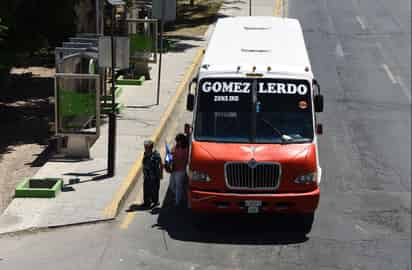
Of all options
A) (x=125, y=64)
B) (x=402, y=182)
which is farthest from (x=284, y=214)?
(x=402, y=182)

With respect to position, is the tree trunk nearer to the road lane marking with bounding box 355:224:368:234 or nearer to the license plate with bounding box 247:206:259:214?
the license plate with bounding box 247:206:259:214

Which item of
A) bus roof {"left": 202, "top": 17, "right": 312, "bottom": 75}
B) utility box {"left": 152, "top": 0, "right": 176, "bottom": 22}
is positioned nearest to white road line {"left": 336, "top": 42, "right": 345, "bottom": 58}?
utility box {"left": 152, "top": 0, "right": 176, "bottom": 22}

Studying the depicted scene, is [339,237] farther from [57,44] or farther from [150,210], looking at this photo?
[57,44]

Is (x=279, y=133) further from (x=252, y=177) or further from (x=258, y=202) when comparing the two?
(x=258, y=202)

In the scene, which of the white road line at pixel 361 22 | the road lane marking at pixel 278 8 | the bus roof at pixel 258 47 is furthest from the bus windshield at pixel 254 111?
the road lane marking at pixel 278 8

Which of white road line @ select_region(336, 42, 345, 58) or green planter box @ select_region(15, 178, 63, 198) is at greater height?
white road line @ select_region(336, 42, 345, 58)

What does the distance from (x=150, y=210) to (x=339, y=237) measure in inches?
136

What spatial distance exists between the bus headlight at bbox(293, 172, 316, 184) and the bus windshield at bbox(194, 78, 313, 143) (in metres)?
0.67

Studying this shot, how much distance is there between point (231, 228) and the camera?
1452cm

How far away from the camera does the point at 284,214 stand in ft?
49.0

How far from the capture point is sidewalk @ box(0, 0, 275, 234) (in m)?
14.8

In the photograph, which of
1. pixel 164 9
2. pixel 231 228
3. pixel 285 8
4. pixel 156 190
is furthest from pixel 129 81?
pixel 285 8

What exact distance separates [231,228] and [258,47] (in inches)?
136

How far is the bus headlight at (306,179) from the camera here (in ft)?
45.3
